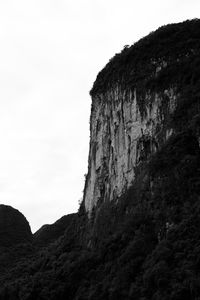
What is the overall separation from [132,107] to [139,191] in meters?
7.52

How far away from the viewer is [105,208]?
118 ft

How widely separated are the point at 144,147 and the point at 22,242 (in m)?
33.7

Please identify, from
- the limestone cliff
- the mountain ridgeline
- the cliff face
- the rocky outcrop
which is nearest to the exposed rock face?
the rocky outcrop

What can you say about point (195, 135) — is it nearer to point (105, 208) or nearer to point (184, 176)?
point (184, 176)

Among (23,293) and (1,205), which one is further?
(1,205)

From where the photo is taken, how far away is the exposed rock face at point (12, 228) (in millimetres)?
63834

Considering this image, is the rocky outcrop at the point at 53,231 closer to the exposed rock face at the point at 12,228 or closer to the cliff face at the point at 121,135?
the exposed rock face at the point at 12,228

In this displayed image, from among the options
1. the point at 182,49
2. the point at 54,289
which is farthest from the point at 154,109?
the point at 54,289

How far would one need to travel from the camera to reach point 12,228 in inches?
2571

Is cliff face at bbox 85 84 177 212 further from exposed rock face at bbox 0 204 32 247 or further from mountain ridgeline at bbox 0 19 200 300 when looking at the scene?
exposed rock face at bbox 0 204 32 247

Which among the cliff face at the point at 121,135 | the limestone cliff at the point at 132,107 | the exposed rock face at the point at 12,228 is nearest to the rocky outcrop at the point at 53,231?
the exposed rock face at the point at 12,228

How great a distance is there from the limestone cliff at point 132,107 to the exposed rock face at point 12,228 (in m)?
24.1

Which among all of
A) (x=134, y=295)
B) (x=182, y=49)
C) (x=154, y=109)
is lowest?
(x=134, y=295)

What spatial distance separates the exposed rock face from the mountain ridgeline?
19528 millimetres
